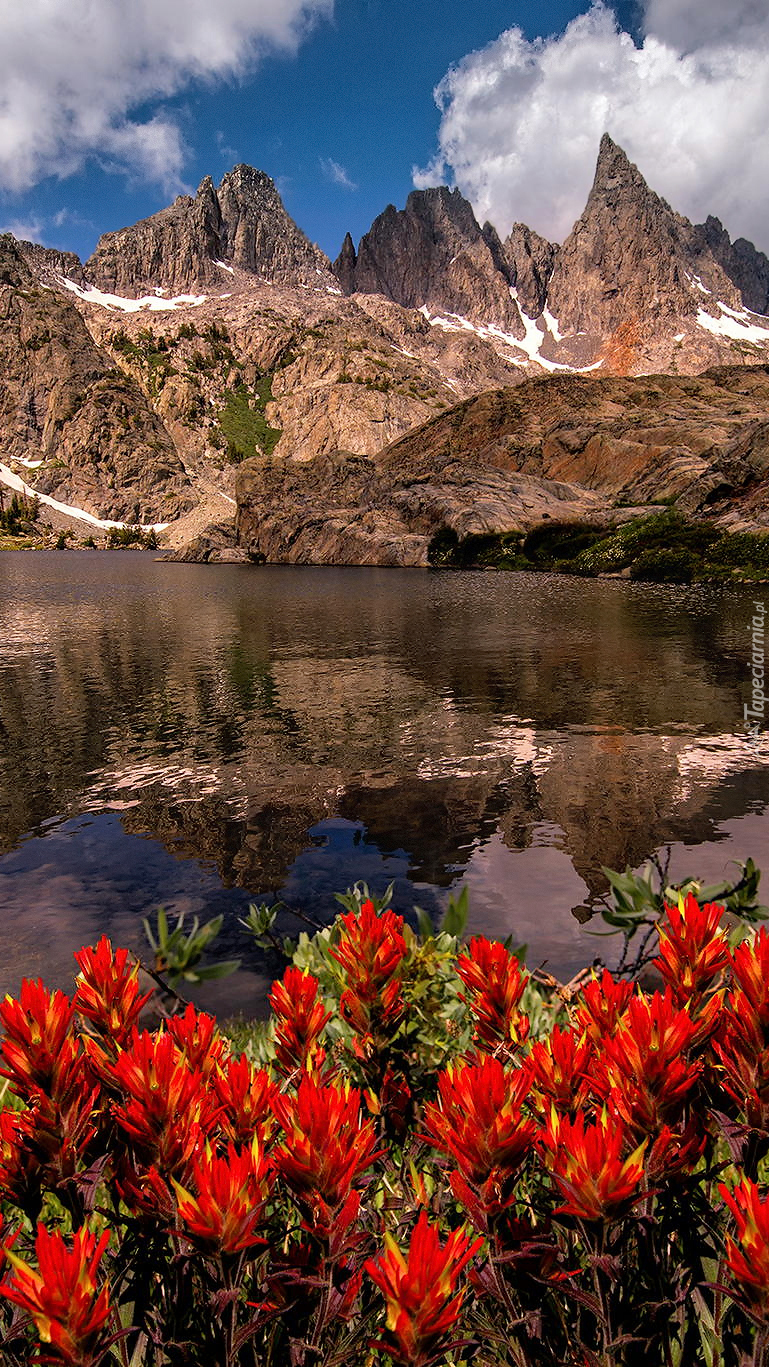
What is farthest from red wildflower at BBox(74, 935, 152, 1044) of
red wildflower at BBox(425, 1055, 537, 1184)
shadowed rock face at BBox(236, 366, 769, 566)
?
shadowed rock face at BBox(236, 366, 769, 566)

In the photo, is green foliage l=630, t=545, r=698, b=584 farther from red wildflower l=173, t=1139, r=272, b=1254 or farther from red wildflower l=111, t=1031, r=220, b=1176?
red wildflower l=173, t=1139, r=272, b=1254

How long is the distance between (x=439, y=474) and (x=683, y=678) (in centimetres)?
9263

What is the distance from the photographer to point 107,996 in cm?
185

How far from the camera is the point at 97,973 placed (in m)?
1.87

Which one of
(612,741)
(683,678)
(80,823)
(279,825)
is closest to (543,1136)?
(279,825)

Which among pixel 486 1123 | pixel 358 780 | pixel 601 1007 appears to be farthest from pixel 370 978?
pixel 358 780

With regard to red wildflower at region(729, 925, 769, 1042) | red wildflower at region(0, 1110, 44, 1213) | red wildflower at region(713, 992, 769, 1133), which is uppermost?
red wildflower at region(729, 925, 769, 1042)

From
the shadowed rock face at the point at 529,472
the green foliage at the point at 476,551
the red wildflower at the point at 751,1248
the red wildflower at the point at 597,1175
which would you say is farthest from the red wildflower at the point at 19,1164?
the green foliage at the point at 476,551

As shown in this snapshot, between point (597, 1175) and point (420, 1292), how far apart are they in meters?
0.38

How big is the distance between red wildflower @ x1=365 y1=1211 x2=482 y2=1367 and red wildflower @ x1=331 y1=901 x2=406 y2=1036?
91 cm

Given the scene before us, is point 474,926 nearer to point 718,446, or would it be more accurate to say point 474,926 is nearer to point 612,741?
point 612,741

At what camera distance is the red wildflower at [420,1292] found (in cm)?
105

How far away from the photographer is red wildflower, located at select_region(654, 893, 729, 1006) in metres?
1.83

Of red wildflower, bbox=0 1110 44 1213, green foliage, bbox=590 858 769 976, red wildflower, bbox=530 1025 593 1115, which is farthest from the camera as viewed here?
green foliage, bbox=590 858 769 976
